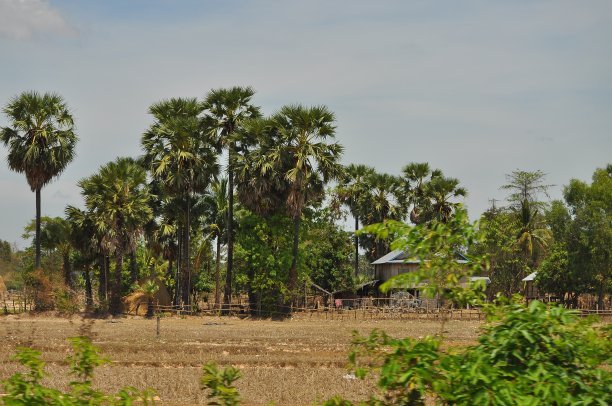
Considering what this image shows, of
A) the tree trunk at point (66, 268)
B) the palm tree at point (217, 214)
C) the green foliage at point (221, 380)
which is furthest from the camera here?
the palm tree at point (217, 214)

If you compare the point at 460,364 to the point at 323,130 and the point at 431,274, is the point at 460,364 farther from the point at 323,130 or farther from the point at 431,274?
the point at 323,130

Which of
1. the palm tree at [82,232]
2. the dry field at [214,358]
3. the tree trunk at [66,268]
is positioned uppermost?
the palm tree at [82,232]

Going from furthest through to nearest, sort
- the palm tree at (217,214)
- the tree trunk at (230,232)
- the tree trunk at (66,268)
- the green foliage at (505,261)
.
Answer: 1. the green foliage at (505,261)
2. the palm tree at (217,214)
3. the tree trunk at (66,268)
4. the tree trunk at (230,232)

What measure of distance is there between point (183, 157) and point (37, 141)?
926cm

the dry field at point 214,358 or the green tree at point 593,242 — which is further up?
the green tree at point 593,242

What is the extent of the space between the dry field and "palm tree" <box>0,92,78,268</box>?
14.5m

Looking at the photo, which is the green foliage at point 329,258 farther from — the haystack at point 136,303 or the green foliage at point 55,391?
the green foliage at point 55,391

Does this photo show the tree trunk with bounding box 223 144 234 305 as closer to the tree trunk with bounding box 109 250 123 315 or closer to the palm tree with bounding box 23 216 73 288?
the tree trunk with bounding box 109 250 123 315

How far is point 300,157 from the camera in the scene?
5259cm

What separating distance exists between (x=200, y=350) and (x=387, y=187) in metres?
49.4

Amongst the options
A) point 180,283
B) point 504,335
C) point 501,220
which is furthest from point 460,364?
point 501,220

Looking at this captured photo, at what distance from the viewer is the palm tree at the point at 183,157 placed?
54406mm

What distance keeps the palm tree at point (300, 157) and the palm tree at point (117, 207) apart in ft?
29.3

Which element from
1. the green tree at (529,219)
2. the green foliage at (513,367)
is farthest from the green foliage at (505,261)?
the green foliage at (513,367)
